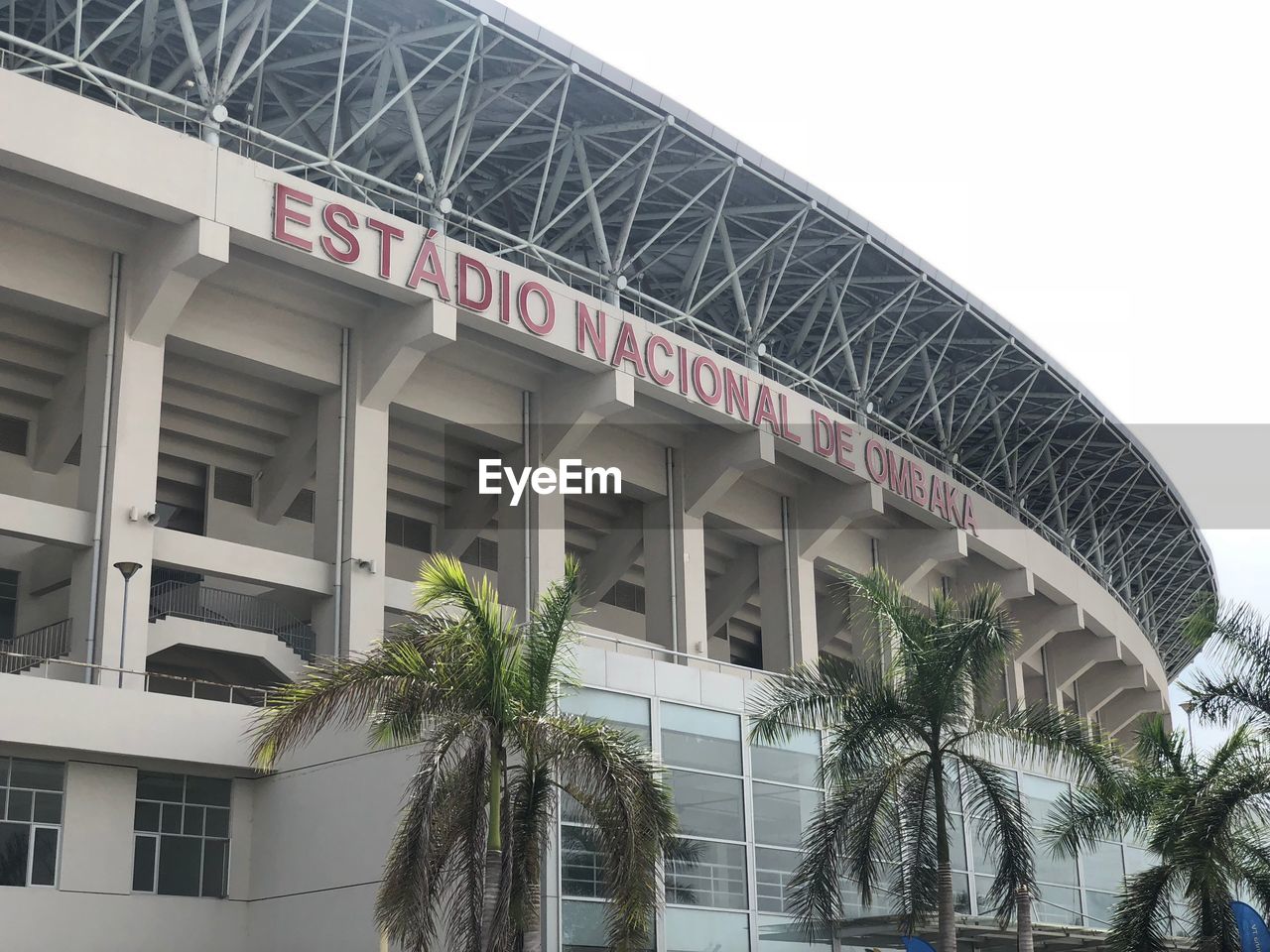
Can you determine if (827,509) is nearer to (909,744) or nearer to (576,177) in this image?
(576,177)

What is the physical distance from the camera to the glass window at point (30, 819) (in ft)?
88.7

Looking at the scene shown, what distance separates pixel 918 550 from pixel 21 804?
29.8 m

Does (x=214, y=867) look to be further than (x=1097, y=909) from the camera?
No

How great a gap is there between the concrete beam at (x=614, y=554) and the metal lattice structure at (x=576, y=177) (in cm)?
568

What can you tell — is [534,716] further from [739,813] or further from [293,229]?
[293,229]

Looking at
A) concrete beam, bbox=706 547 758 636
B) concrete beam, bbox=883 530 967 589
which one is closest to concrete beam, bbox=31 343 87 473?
concrete beam, bbox=706 547 758 636

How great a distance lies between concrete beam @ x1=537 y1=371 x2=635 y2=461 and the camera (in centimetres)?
3706

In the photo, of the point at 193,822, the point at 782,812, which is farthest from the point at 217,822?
the point at 782,812

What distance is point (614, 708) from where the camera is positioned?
26344mm

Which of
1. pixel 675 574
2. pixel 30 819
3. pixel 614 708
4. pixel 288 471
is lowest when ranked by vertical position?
pixel 30 819

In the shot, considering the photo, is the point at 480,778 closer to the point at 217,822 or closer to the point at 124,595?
the point at 217,822

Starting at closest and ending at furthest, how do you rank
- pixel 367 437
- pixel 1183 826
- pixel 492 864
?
pixel 492 864, pixel 1183 826, pixel 367 437

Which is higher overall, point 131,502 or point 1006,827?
point 131,502

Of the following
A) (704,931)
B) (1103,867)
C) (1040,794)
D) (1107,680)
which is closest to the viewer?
(704,931)
